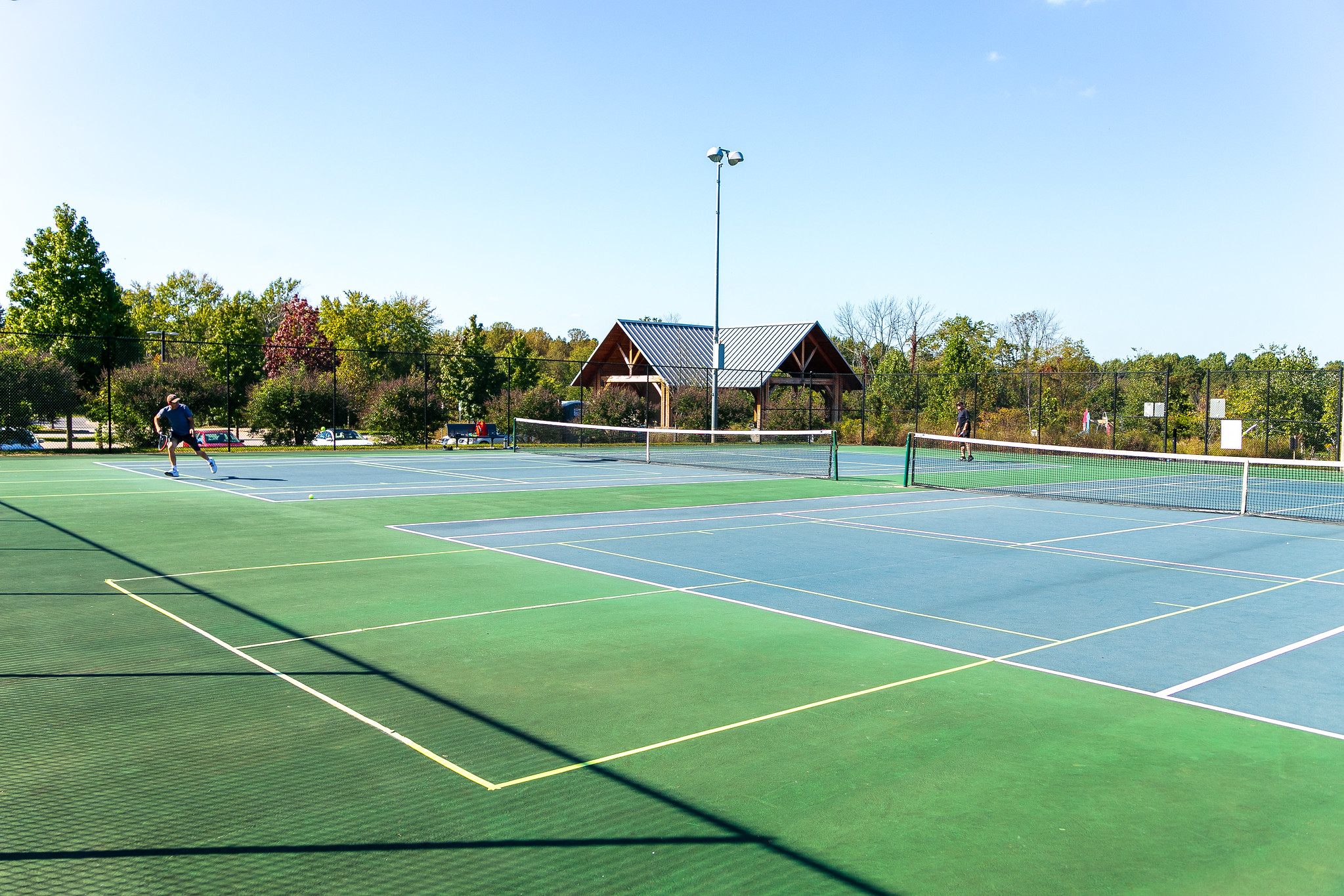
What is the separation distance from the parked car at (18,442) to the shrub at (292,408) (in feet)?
20.5

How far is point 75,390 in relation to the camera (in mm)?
29016

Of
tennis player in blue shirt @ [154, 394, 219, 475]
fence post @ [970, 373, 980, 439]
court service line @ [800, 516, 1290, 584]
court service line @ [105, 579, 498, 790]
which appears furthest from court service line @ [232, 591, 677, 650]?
fence post @ [970, 373, 980, 439]

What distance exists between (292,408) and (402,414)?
3725mm

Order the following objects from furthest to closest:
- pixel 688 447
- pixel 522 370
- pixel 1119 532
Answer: pixel 522 370
pixel 688 447
pixel 1119 532

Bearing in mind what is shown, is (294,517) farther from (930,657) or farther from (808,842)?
(808,842)

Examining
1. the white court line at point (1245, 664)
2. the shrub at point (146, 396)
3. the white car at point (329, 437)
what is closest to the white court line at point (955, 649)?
the white court line at point (1245, 664)

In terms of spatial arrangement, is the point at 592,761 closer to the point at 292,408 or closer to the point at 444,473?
the point at 444,473

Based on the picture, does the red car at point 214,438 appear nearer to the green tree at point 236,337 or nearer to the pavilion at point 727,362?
the green tree at point 236,337

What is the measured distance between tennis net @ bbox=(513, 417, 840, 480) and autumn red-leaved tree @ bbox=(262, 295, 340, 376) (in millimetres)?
29341

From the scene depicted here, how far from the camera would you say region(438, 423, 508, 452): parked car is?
112 ft

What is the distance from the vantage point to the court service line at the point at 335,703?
14.9ft

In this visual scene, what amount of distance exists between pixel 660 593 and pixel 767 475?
14.8m

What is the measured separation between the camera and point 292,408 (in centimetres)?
3234

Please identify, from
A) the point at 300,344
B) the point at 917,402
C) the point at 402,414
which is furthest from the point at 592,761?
the point at 300,344
